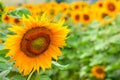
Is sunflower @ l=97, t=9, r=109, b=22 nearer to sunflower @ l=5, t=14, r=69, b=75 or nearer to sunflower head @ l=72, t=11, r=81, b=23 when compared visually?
sunflower head @ l=72, t=11, r=81, b=23

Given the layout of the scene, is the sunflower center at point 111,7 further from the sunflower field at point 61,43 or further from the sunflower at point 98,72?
the sunflower at point 98,72

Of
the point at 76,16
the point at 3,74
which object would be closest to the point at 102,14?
the point at 76,16

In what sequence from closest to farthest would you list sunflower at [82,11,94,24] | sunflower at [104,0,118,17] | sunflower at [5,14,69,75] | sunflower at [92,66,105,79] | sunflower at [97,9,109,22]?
1. sunflower at [5,14,69,75]
2. sunflower at [92,66,105,79]
3. sunflower at [104,0,118,17]
4. sunflower at [97,9,109,22]
5. sunflower at [82,11,94,24]

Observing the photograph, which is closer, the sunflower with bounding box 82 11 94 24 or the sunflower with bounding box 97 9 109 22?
the sunflower with bounding box 97 9 109 22

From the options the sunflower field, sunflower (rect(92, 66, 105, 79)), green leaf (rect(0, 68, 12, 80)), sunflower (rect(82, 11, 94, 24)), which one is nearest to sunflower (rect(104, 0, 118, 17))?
the sunflower field

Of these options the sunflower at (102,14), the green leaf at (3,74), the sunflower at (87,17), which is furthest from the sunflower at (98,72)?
the green leaf at (3,74)

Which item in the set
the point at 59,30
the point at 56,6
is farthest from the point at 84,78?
the point at 59,30

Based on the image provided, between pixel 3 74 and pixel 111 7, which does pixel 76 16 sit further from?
pixel 3 74

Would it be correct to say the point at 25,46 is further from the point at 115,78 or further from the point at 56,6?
the point at 56,6
